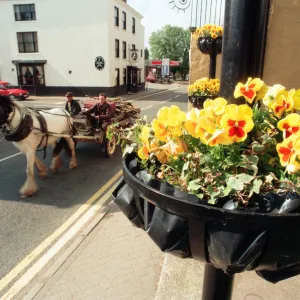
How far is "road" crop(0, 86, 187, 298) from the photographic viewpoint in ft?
14.2

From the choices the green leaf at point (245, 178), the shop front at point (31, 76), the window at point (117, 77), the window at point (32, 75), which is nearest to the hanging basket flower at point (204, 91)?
the green leaf at point (245, 178)

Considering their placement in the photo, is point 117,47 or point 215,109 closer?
point 215,109

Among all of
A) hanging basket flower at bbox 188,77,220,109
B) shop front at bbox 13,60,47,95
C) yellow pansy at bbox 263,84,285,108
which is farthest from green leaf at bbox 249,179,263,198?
shop front at bbox 13,60,47,95

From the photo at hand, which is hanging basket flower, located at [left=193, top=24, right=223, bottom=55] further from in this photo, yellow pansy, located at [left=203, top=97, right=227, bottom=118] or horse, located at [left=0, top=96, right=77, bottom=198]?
yellow pansy, located at [left=203, top=97, right=227, bottom=118]

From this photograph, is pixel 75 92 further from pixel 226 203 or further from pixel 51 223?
pixel 226 203

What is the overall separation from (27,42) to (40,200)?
25205 mm

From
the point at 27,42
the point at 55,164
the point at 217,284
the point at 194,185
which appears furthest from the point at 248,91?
the point at 27,42

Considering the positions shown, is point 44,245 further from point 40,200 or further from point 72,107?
point 72,107

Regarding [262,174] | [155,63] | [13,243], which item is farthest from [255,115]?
[155,63]

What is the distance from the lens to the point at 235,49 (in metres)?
1.24

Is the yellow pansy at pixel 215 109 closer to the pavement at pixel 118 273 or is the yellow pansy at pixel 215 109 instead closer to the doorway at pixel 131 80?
the pavement at pixel 118 273

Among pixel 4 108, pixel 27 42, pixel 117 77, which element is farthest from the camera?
pixel 117 77

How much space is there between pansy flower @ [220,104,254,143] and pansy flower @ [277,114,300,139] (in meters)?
0.13

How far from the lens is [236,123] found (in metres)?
1.05
